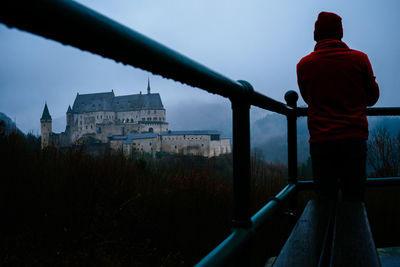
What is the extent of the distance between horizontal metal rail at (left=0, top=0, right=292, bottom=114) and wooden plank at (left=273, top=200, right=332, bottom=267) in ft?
2.04

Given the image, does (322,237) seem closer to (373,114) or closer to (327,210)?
(327,210)

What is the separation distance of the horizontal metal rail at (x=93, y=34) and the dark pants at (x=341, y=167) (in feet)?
5.52

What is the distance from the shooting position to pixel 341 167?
210cm

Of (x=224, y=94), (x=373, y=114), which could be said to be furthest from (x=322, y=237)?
(x=373, y=114)

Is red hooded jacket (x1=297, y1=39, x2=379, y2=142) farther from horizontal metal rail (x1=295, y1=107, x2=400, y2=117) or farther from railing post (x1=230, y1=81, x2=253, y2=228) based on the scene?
railing post (x1=230, y1=81, x2=253, y2=228)

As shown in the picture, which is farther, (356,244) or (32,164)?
(32,164)

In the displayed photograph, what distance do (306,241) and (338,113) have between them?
124 cm

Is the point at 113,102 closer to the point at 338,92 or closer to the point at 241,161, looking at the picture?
the point at 338,92

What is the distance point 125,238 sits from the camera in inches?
147

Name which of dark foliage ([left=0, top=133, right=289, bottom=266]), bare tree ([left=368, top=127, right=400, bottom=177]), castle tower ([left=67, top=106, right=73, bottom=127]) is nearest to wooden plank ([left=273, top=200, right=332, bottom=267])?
dark foliage ([left=0, top=133, right=289, bottom=266])

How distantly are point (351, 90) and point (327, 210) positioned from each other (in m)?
1.02

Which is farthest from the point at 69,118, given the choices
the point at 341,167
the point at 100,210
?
the point at 341,167

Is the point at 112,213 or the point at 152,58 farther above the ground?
the point at 152,58

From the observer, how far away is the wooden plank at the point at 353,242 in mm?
849
